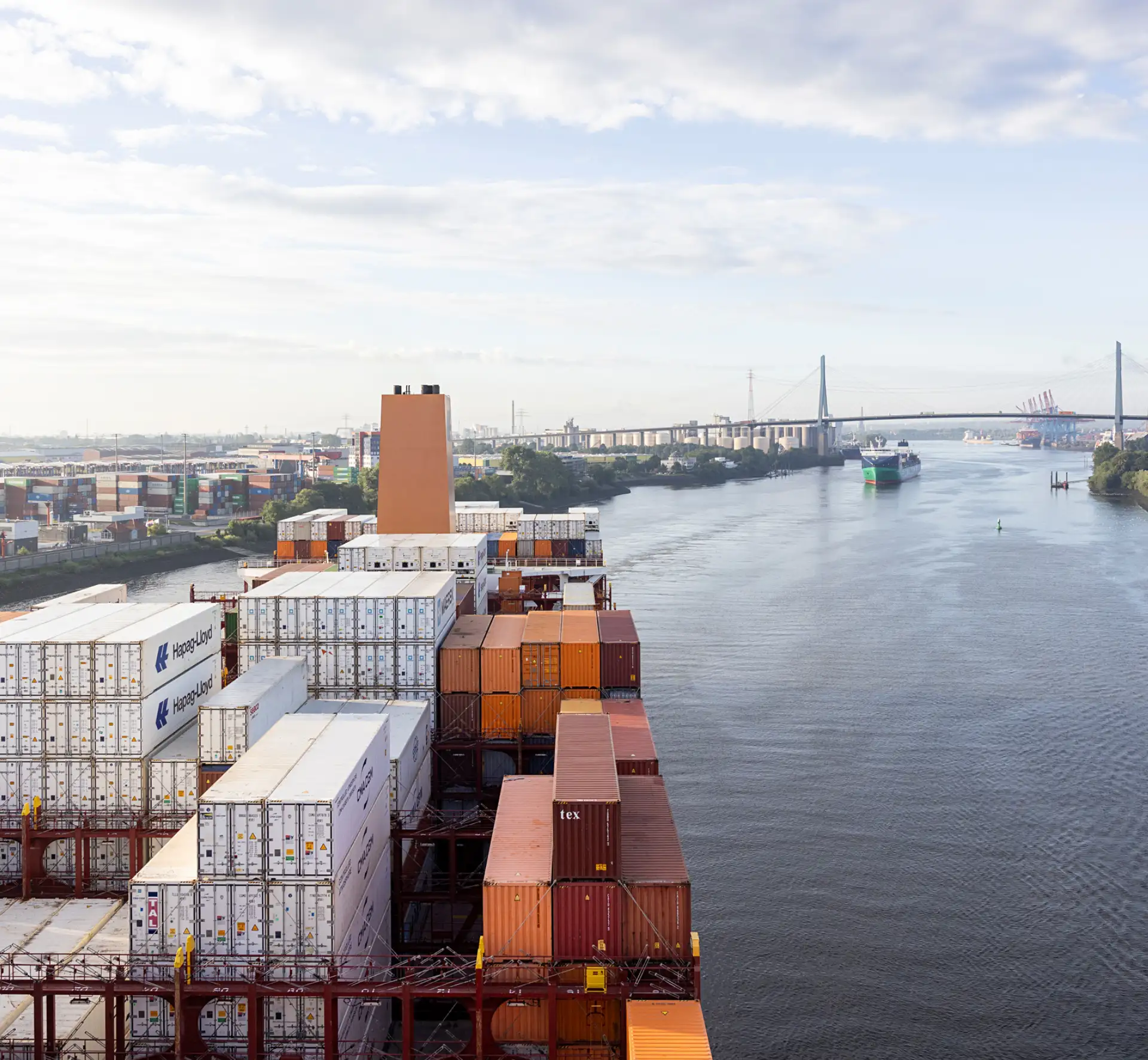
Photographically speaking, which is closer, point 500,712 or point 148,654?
point 148,654

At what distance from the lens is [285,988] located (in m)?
9.70

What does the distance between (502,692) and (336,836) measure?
6979 millimetres

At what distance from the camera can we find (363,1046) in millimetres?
10914

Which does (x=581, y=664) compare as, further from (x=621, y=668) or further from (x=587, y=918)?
(x=587, y=918)

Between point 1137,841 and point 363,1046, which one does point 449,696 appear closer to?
point 363,1046

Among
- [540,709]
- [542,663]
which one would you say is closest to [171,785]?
[540,709]

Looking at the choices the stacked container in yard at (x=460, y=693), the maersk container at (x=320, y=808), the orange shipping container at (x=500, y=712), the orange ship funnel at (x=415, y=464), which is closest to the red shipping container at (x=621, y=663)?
the orange shipping container at (x=500, y=712)

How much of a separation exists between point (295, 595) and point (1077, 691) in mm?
19242

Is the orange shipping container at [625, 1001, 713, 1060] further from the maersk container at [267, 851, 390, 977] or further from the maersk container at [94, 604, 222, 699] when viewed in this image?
the maersk container at [94, 604, 222, 699]

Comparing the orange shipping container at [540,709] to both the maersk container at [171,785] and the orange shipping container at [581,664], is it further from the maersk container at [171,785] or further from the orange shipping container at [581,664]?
the maersk container at [171,785]

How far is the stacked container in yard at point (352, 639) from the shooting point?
654 inches

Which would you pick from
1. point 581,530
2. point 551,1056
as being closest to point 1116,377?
point 581,530

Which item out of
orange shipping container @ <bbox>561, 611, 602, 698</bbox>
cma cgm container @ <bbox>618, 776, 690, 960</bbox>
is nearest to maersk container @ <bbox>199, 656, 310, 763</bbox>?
orange shipping container @ <bbox>561, 611, 602, 698</bbox>

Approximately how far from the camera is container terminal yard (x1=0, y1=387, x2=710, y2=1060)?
9922mm
